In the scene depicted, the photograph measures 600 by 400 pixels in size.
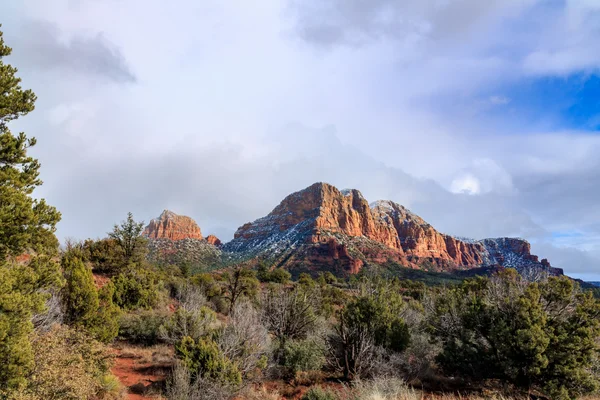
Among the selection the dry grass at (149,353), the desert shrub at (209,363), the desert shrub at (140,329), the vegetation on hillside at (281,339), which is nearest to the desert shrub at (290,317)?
the vegetation on hillside at (281,339)

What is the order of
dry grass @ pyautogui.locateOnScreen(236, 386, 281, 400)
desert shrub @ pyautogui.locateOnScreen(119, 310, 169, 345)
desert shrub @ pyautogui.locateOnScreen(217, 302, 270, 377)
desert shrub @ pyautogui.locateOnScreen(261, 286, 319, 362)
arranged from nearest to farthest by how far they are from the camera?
dry grass @ pyautogui.locateOnScreen(236, 386, 281, 400) → desert shrub @ pyautogui.locateOnScreen(217, 302, 270, 377) → desert shrub @ pyautogui.locateOnScreen(261, 286, 319, 362) → desert shrub @ pyautogui.locateOnScreen(119, 310, 169, 345)

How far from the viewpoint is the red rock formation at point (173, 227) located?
159 m

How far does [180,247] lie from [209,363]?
9539cm

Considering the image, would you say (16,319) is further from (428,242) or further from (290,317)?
(428,242)

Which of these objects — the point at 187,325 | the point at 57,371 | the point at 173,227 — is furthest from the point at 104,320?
the point at 173,227

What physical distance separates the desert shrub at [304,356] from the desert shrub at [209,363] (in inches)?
123

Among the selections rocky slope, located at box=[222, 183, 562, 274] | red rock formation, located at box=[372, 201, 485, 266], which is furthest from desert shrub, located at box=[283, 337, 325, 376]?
red rock formation, located at box=[372, 201, 485, 266]

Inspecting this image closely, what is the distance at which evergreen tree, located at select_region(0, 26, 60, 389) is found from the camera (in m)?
6.71

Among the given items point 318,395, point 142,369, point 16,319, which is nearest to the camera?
point 16,319

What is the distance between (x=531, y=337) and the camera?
402 inches

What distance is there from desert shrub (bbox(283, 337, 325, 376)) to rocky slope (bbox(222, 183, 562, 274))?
75.9 meters

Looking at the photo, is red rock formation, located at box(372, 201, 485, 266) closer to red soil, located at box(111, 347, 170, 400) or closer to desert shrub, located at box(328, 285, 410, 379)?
desert shrub, located at box(328, 285, 410, 379)

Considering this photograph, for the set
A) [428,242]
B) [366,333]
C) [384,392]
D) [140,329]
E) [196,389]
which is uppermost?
[428,242]

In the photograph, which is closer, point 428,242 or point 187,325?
point 187,325
